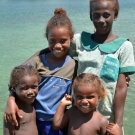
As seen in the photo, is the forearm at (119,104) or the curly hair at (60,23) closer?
the forearm at (119,104)

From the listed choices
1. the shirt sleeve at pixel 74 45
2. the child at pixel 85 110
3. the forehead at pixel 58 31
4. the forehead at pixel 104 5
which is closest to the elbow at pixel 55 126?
the child at pixel 85 110

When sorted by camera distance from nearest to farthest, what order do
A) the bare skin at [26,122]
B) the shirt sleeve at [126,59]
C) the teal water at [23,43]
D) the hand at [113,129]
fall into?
the hand at [113,129]
the shirt sleeve at [126,59]
the bare skin at [26,122]
the teal water at [23,43]

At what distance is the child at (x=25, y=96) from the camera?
7.70ft

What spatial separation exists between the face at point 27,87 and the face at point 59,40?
0.90ft

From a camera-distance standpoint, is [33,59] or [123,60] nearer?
[123,60]

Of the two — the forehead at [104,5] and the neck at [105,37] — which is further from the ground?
the forehead at [104,5]

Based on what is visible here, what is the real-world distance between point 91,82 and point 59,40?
43cm

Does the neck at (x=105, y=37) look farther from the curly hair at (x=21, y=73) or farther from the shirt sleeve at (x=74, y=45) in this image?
the curly hair at (x=21, y=73)

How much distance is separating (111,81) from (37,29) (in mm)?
10654

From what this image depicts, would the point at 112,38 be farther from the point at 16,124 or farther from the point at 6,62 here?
the point at 6,62

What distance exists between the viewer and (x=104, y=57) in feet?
7.63

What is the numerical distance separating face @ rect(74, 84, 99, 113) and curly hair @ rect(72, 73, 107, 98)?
0.03 metres

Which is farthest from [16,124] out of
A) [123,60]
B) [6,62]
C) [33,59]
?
[6,62]

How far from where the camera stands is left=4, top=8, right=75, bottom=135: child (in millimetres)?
2400
